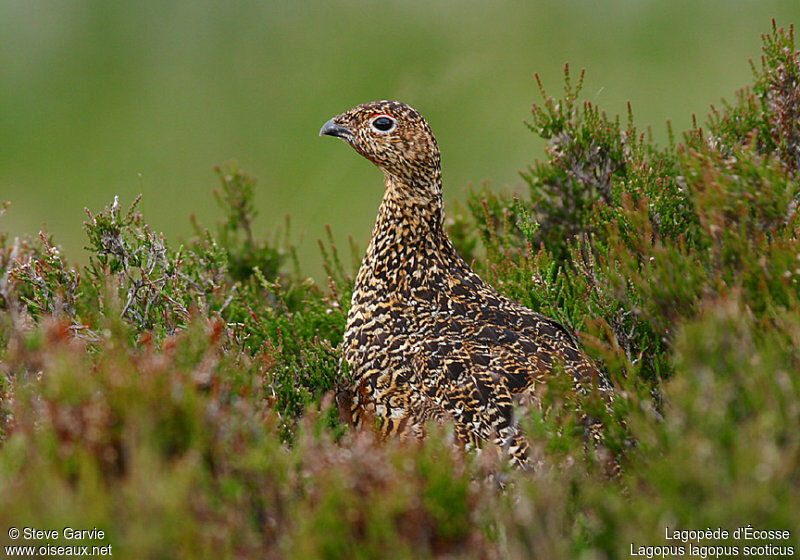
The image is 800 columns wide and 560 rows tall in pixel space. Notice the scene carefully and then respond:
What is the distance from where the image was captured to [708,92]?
998 cm

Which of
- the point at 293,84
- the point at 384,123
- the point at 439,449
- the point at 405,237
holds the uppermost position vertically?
the point at 293,84

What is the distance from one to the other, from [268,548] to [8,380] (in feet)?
4.69

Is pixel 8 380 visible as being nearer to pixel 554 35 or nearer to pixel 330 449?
pixel 330 449

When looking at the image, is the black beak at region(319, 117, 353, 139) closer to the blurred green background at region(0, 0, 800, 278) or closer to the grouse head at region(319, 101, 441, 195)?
the grouse head at region(319, 101, 441, 195)

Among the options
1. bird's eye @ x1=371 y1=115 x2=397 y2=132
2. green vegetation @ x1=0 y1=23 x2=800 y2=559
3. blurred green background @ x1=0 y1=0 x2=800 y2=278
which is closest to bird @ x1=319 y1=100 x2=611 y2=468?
bird's eye @ x1=371 y1=115 x2=397 y2=132

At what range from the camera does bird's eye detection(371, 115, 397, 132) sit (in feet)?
12.1

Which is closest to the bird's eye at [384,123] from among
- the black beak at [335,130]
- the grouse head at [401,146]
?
the grouse head at [401,146]

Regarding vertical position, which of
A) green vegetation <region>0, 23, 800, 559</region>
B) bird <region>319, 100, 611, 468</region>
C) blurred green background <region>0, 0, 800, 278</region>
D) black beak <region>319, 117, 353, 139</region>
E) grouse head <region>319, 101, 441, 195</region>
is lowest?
green vegetation <region>0, 23, 800, 559</region>

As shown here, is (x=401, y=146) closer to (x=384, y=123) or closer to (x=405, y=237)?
(x=384, y=123)

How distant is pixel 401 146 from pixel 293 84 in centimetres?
873

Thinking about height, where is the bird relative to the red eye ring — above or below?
below

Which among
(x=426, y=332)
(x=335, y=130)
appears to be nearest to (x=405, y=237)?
(x=426, y=332)

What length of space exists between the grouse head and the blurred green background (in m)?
5.47

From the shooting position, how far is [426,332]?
3.34m
